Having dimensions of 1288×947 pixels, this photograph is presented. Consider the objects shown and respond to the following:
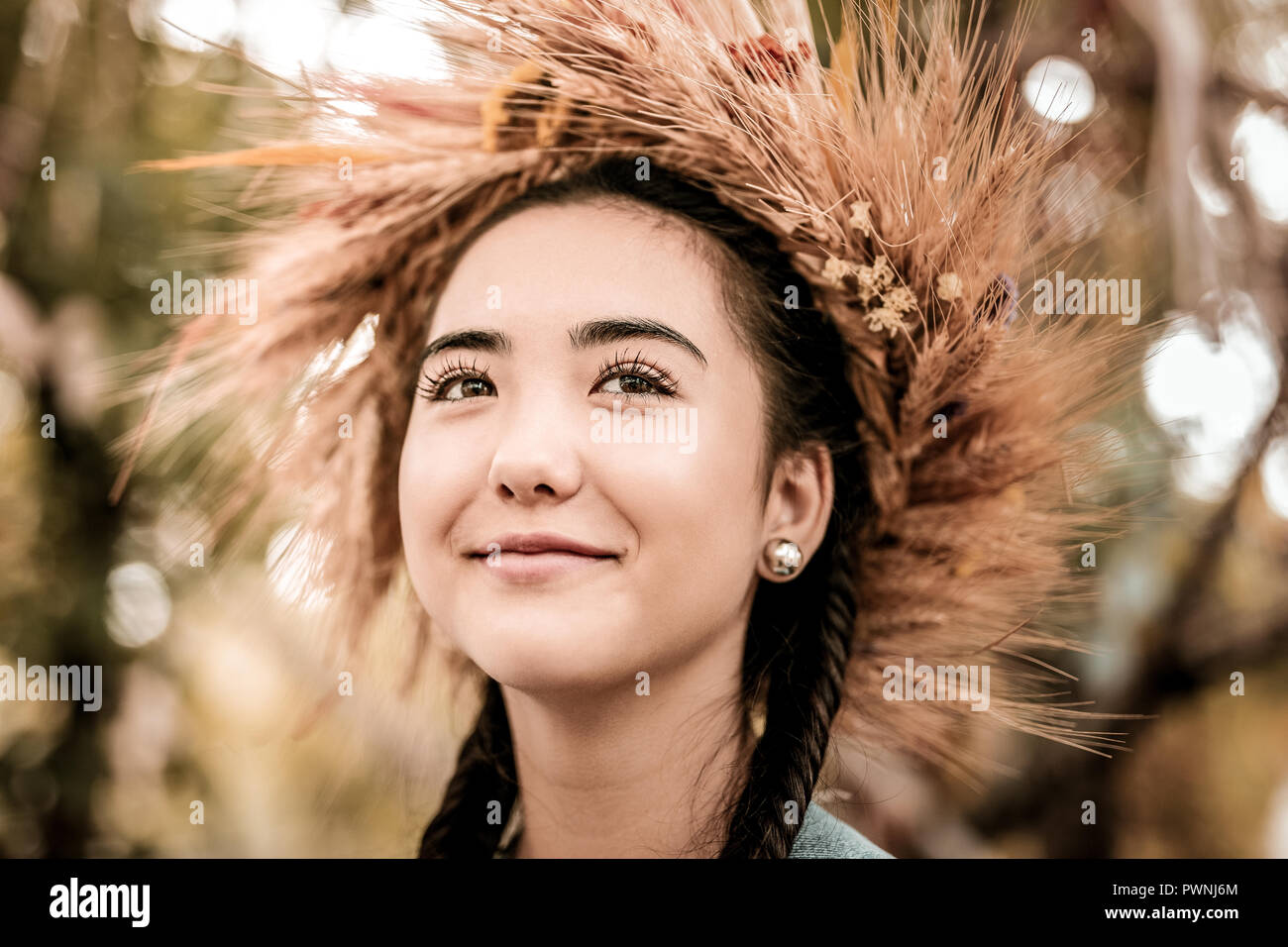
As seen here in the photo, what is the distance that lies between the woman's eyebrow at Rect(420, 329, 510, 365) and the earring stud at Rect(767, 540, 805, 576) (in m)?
0.41

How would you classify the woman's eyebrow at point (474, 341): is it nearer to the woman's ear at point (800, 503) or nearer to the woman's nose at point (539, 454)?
the woman's nose at point (539, 454)

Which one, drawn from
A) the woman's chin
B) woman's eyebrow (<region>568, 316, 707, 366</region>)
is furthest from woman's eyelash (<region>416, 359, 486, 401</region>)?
the woman's chin

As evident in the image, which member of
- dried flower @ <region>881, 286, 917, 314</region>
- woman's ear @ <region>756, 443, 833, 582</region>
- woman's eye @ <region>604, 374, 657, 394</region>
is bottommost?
woman's ear @ <region>756, 443, 833, 582</region>

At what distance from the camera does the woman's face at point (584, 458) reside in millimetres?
1060

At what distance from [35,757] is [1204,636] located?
8.82 feet

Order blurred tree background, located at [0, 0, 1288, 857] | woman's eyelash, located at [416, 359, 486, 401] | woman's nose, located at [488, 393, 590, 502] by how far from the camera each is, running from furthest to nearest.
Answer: blurred tree background, located at [0, 0, 1288, 857]
woman's eyelash, located at [416, 359, 486, 401]
woman's nose, located at [488, 393, 590, 502]

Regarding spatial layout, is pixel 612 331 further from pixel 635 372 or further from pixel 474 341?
pixel 474 341

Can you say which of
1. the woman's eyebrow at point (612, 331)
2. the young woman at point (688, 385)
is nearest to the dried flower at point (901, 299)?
the young woman at point (688, 385)

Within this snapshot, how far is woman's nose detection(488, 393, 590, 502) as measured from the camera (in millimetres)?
1043

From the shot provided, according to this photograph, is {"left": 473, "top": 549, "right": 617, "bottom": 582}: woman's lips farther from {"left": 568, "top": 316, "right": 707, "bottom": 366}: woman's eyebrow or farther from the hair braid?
the hair braid

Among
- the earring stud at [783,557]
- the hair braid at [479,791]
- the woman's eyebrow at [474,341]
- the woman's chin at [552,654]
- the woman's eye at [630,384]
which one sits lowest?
the hair braid at [479,791]

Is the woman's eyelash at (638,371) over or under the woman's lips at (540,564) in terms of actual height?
over
